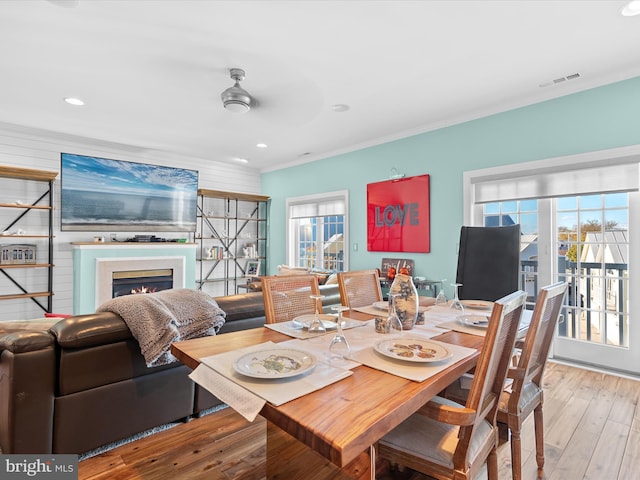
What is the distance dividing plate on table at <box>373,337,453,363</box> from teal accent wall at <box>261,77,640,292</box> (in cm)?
294

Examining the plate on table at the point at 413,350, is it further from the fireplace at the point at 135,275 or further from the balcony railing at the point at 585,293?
the fireplace at the point at 135,275

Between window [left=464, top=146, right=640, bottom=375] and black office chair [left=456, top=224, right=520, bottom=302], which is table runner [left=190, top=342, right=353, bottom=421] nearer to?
black office chair [left=456, top=224, right=520, bottom=302]

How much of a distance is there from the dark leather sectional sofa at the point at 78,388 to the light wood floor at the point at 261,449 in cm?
17

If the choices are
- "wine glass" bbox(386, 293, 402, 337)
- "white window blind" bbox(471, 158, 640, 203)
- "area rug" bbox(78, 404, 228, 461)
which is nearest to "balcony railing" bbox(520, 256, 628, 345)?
"white window blind" bbox(471, 158, 640, 203)

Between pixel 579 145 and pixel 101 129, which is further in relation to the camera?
pixel 101 129

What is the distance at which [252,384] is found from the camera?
1.11 metres

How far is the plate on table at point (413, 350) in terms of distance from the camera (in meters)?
1.30

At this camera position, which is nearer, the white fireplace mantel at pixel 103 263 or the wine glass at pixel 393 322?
the wine glass at pixel 393 322

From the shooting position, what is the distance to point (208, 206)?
6.41m

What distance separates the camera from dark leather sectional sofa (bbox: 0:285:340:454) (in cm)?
169

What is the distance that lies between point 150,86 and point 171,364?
2.66 meters

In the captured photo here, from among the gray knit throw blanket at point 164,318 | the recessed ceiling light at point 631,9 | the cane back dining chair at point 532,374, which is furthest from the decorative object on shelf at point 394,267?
the recessed ceiling light at point 631,9

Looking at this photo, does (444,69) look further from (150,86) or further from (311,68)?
(150,86)

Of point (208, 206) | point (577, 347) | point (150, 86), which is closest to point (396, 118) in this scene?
point (150, 86)
